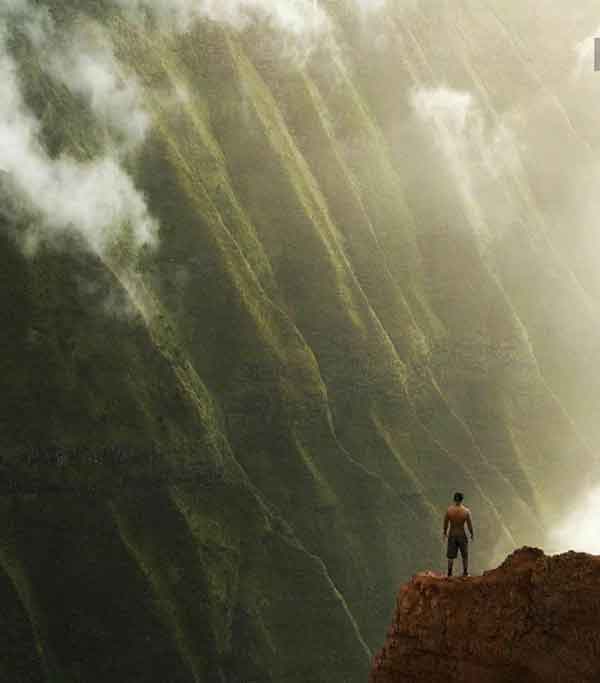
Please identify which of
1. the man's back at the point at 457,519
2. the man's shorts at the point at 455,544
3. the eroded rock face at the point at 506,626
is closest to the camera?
the eroded rock face at the point at 506,626

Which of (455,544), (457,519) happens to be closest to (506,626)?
(455,544)

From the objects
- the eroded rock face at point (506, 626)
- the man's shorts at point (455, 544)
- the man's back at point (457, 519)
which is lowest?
the eroded rock face at point (506, 626)

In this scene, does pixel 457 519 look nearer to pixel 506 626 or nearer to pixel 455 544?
pixel 455 544

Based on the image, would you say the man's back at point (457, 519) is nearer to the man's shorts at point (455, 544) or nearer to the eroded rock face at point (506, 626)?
the man's shorts at point (455, 544)

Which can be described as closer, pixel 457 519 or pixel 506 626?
pixel 506 626

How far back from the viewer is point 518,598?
3578cm

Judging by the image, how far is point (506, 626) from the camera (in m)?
35.7

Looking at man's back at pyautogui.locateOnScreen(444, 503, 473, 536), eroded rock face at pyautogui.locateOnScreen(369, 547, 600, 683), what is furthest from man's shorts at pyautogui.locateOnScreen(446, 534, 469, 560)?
eroded rock face at pyautogui.locateOnScreen(369, 547, 600, 683)

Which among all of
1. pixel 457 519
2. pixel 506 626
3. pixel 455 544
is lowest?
pixel 506 626

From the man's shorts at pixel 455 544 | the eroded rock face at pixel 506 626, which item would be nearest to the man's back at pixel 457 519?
the man's shorts at pixel 455 544

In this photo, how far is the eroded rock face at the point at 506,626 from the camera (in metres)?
34.6

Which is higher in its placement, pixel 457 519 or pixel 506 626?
pixel 457 519

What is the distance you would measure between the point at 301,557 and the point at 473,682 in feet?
546

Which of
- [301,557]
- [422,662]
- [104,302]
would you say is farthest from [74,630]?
[422,662]
